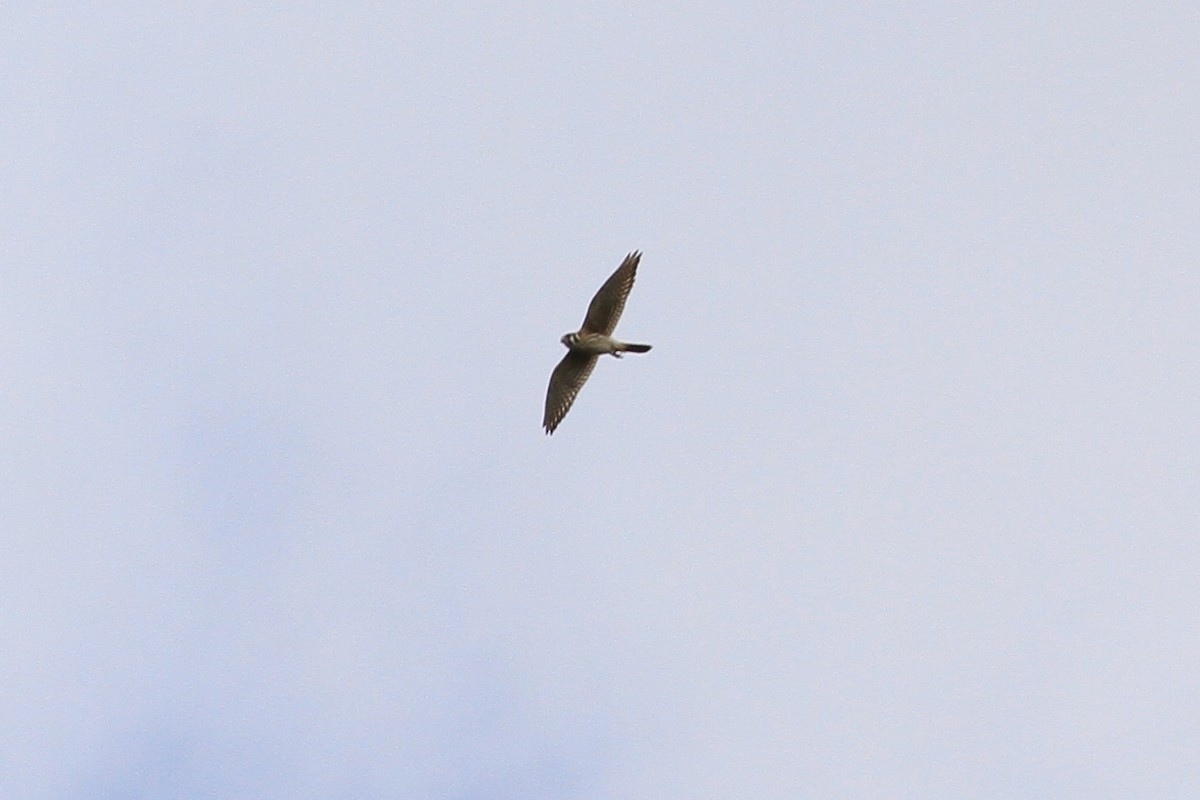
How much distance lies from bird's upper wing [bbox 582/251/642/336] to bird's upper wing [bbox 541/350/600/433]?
161cm

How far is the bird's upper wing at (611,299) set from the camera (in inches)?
2148

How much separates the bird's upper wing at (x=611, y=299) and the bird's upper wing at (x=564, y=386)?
5.29 ft

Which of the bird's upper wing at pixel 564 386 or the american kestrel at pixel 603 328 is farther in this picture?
the bird's upper wing at pixel 564 386

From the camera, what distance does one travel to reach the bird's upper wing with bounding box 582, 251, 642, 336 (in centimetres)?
5456

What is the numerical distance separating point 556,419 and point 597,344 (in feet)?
11.1

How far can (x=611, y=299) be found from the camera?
54.7m

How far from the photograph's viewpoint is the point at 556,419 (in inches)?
2251

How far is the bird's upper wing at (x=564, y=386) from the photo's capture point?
185 feet

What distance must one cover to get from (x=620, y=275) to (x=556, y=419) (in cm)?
539

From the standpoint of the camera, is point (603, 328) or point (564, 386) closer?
point (603, 328)

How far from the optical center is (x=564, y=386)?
57.1 meters

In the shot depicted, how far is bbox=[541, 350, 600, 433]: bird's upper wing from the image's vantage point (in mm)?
56531

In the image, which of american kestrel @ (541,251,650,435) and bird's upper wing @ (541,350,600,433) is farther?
bird's upper wing @ (541,350,600,433)

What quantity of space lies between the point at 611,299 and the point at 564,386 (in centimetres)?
380
